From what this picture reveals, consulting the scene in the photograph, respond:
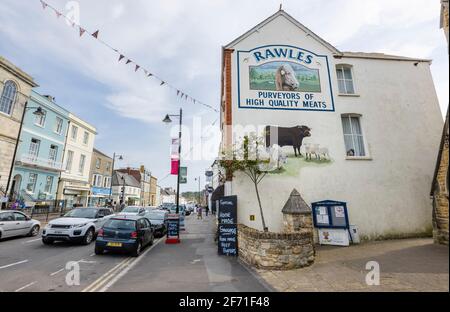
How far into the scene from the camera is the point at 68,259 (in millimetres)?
8203

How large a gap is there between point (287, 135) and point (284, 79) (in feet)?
10.7

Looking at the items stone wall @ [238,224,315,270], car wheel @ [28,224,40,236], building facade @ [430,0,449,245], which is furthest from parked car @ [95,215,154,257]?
building facade @ [430,0,449,245]

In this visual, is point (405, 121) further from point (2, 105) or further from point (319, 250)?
point (2, 105)

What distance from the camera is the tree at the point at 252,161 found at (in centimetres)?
981

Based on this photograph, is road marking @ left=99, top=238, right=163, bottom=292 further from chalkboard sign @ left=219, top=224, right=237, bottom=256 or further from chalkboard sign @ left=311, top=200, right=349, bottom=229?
chalkboard sign @ left=311, top=200, right=349, bottom=229

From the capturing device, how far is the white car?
10117 mm

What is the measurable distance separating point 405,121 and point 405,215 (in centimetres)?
501

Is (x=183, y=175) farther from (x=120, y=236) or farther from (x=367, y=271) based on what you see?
(x=367, y=271)

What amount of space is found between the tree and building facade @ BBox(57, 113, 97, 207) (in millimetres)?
23320

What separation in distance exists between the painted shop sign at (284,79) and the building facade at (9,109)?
62.0ft

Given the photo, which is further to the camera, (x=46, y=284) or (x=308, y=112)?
(x=308, y=112)

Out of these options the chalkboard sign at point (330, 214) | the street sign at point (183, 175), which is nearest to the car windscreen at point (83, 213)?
the street sign at point (183, 175)
